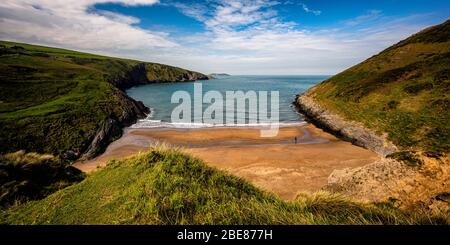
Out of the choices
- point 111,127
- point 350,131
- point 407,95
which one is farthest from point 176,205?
point 407,95

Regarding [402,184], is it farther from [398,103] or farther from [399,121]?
[398,103]

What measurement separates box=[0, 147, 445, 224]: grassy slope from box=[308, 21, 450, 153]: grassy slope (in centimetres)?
2352

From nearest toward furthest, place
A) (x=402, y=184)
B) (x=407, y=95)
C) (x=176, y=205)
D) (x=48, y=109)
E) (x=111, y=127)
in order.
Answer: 1. (x=176, y=205)
2. (x=402, y=184)
3. (x=48, y=109)
4. (x=111, y=127)
5. (x=407, y=95)

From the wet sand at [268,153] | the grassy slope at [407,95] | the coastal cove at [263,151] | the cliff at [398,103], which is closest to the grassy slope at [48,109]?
the coastal cove at [263,151]

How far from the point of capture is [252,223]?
4238 mm

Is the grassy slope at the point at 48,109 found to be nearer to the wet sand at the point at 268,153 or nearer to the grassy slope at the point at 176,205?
the wet sand at the point at 268,153

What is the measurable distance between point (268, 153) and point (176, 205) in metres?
22.8

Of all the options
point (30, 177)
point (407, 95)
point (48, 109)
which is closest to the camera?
point (30, 177)

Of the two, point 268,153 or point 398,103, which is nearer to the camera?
point 268,153

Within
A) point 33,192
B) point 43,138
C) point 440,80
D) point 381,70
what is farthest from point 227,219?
point 381,70

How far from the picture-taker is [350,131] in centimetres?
3322

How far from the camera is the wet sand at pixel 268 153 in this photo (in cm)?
1959

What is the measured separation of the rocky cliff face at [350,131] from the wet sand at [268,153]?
3.89 ft
